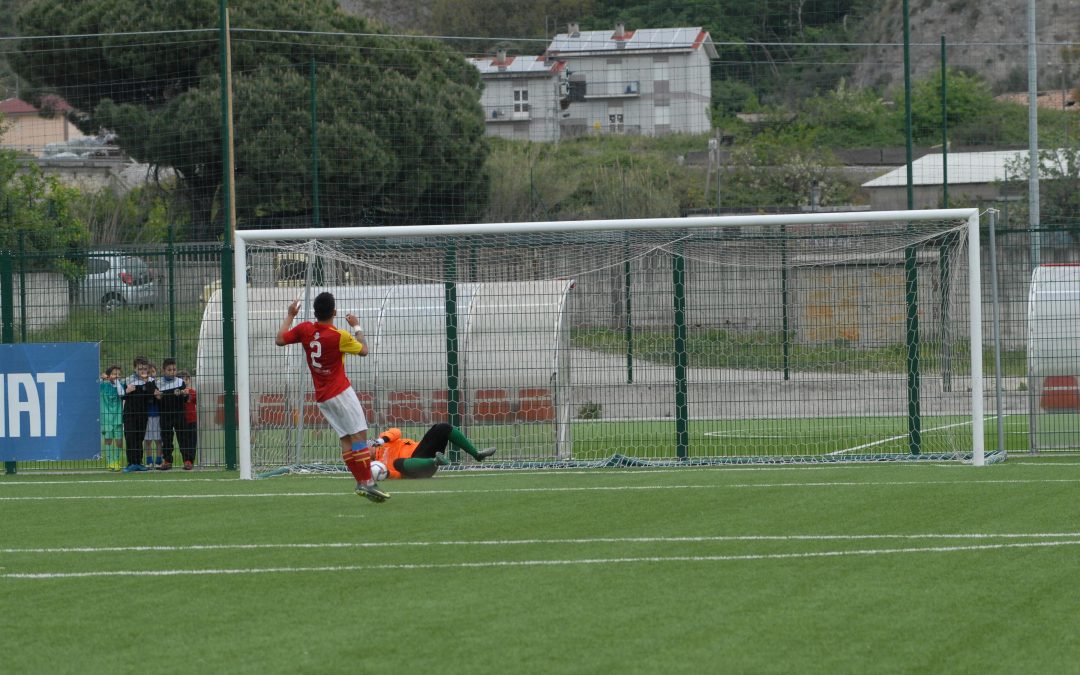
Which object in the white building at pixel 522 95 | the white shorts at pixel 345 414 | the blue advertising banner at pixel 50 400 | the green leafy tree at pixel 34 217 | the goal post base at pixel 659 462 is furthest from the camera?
the white building at pixel 522 95

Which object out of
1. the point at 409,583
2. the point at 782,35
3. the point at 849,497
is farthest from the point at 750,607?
the point at 782,35

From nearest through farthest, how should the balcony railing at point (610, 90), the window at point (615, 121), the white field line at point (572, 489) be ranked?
1. the white field line at point (572, 489)
2. the balcony railing at point (610, 90)
3. the window at point (615, 121)

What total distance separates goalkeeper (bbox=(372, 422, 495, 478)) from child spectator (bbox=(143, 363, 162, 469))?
3.57m

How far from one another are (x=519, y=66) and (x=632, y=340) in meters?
33.8

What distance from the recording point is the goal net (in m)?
13.6

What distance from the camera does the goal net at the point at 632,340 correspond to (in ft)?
44.8

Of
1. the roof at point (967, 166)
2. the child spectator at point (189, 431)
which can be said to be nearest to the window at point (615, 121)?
the roof at point (967, 166)

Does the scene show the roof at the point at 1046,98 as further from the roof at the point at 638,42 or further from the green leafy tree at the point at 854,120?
the roof at the point at 638,42

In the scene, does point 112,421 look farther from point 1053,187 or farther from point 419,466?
point 1053,187

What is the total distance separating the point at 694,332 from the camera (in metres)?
13.9

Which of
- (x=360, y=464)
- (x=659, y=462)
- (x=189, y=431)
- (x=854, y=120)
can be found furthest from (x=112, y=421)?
(x=854, y=120)

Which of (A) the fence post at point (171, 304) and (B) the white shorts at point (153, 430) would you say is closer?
(B) the white shorts at point (153, 430)

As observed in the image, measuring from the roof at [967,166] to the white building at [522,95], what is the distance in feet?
34.3

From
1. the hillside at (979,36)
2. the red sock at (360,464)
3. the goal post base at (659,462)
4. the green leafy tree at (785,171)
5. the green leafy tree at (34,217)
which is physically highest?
the hillside at (979,36)
